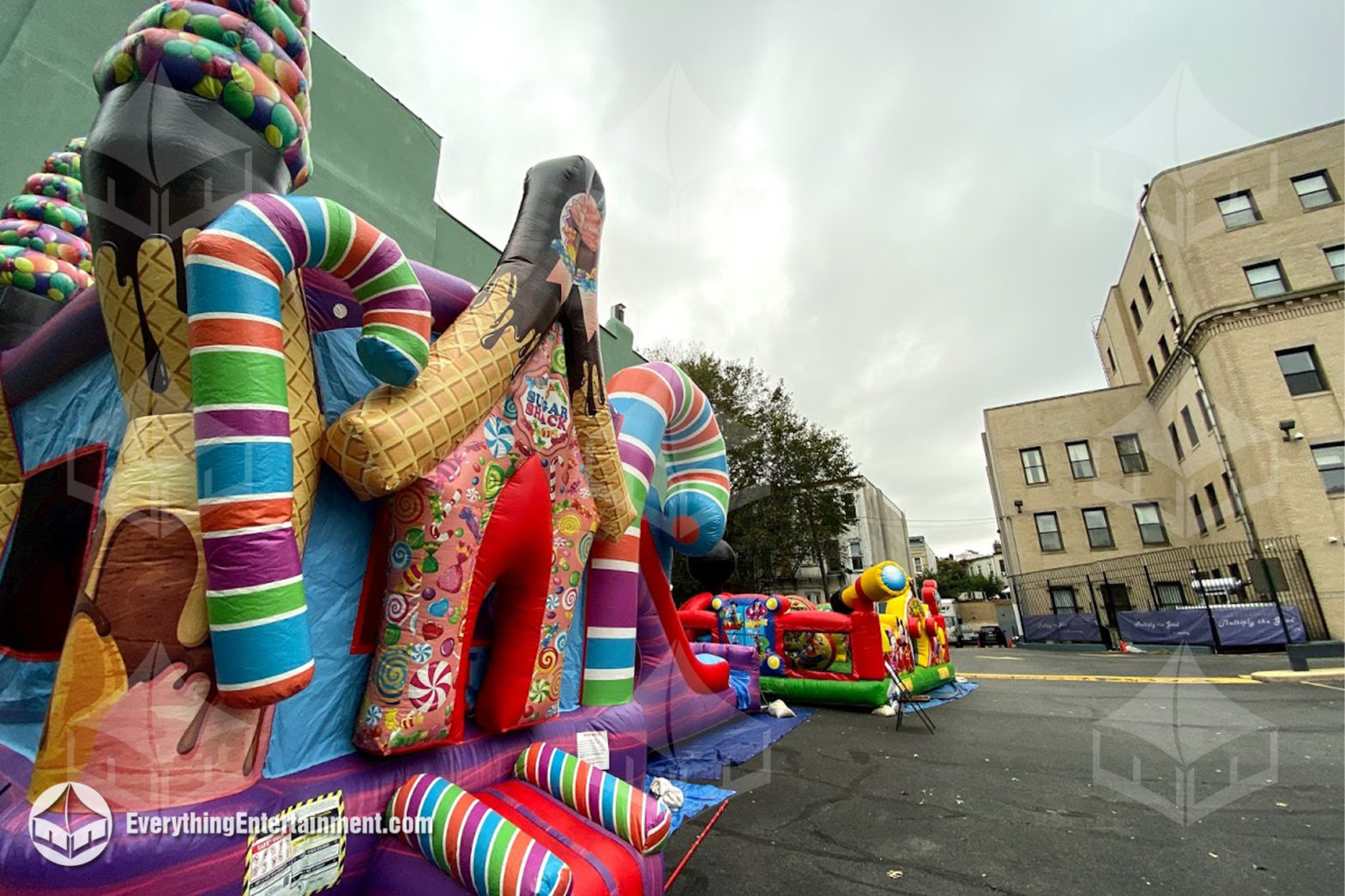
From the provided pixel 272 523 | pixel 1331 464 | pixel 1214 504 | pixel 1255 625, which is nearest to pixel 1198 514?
pixel 1214 504

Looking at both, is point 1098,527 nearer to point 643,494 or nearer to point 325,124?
point 643,494

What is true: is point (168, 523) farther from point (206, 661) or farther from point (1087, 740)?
point (1087, 740)

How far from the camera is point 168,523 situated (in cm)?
159

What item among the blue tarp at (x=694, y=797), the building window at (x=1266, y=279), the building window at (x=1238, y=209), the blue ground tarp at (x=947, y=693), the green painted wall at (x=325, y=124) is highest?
A: the building window at (x=1238, y=209)

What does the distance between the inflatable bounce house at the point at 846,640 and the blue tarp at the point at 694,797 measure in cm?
252

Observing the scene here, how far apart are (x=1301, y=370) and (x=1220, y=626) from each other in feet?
20.3

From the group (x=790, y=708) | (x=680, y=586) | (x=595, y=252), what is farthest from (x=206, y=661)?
(x=680, y=586)

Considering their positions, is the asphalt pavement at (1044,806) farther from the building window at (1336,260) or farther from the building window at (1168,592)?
the building window at (1336,260)

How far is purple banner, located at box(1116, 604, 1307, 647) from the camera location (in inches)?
454

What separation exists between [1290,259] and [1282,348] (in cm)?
232

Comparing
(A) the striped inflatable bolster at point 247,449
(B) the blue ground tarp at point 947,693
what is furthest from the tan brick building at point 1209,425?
(A) the striped inflatable bolster at point 247,449

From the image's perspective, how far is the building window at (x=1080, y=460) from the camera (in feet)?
60.9

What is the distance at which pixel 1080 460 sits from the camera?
18703 millimetres

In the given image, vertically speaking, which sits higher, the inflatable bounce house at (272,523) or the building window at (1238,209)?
the building window at (1238,209)
